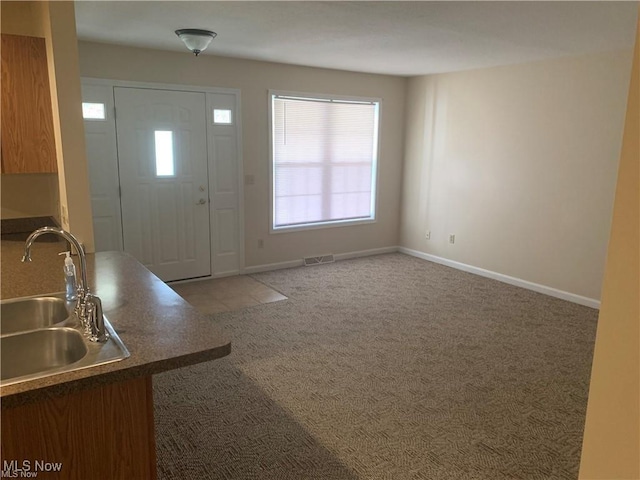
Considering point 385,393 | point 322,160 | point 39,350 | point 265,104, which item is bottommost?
point 385,393

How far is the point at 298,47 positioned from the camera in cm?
452

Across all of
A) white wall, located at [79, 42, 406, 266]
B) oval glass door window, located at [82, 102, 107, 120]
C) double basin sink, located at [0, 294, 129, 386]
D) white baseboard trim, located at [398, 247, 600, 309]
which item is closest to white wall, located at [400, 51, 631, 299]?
white baseboard trim, located at [398, 247, 600, 309]

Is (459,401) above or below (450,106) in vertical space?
below

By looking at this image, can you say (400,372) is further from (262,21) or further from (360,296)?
(262,21)

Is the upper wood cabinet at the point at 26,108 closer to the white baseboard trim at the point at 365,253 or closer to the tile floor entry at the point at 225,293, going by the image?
the tile floor entry at the point at 225,293

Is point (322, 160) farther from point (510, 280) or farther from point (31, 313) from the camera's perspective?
point (31, 313)

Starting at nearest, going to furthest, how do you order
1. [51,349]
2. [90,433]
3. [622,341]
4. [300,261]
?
[622,341] < [90,433] < [51,349] < [300,261]

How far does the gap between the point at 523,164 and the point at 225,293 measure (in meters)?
3.50

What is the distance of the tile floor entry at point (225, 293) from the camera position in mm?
4664

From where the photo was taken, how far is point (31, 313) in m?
2.01

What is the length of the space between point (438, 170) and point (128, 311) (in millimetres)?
5122

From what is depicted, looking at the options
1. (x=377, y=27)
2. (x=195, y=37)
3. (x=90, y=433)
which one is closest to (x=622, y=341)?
(x=90, y=433)

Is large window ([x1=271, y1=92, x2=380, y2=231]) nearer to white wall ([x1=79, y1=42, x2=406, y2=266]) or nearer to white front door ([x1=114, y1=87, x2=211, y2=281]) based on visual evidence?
white wall ([x1=79, y1=42, x2=406, y2=266])

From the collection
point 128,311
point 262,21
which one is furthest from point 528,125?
point 128,311
